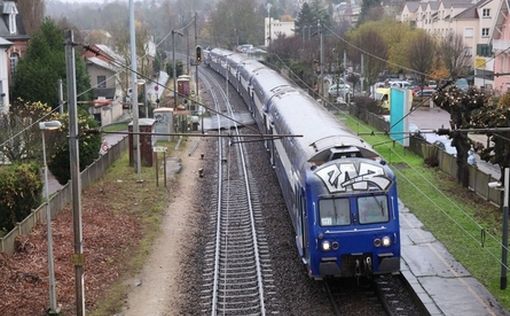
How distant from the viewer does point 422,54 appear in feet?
208

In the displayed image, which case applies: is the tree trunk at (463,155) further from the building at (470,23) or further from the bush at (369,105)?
the bush at (369,105)

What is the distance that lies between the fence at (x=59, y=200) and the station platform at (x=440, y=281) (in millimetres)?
8965

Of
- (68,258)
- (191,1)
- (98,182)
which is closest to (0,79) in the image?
(98,182)

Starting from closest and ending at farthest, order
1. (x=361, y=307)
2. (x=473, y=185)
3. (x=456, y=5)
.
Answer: (x=361, y=307)
(x=473, y=185)
(x=456, y=5)

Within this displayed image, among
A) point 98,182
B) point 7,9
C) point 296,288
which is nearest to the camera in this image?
point 296,288

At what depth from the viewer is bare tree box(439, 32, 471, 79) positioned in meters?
62.1

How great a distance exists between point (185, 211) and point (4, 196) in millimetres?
6282

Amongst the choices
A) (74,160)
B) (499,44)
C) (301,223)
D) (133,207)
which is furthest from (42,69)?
(499,44)

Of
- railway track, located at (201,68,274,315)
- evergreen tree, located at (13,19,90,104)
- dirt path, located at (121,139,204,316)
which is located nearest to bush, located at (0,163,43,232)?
dirt path, located at (121,139,204,316)

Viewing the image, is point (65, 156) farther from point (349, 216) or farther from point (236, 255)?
point (349, 216)

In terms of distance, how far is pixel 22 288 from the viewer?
56.6 ft

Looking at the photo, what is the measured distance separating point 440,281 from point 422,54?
4887 centimetres

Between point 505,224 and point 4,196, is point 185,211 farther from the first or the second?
point 505,224

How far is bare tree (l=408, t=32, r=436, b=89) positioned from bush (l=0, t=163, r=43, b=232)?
46.8 metres
